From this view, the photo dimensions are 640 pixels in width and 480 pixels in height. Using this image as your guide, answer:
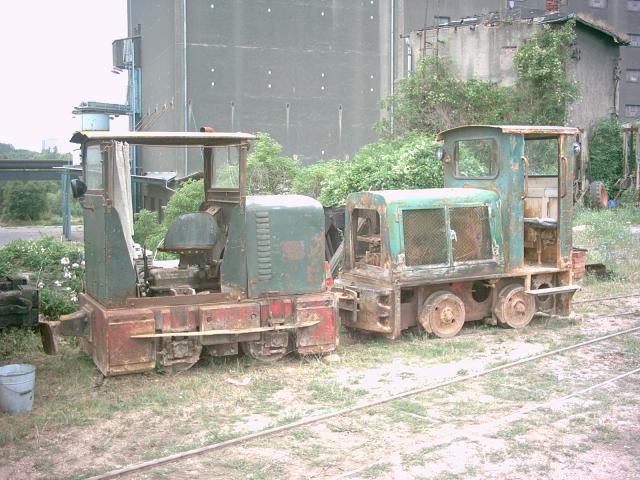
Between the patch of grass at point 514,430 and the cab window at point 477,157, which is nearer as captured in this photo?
the patch of grass at point 514,430

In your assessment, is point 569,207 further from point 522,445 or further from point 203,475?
point 203,475

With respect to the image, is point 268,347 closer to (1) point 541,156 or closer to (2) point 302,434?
(2) point 302,434

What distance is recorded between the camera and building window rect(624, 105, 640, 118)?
1814 inches

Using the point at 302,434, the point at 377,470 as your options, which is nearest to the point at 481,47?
the point at 302,434

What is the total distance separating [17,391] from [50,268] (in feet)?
18.8

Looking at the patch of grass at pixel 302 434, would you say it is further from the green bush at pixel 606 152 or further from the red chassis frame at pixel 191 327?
the green bush at pixel 606 152

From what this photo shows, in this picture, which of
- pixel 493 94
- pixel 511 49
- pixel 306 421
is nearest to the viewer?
pixel 306 421

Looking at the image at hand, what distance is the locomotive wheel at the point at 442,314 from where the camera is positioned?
9.20 meters

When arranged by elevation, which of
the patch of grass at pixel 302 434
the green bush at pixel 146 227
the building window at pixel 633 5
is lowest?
the patch of grass at pixel 302 434

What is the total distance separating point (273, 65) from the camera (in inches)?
1166

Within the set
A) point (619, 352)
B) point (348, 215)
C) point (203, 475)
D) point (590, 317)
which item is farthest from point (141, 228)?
point (203, 475)

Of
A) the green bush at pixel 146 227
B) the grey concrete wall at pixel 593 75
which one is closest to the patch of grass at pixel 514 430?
the green bush at pixel 146 227

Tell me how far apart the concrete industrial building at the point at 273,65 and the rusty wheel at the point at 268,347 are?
739 inches

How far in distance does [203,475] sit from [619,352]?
551cm
